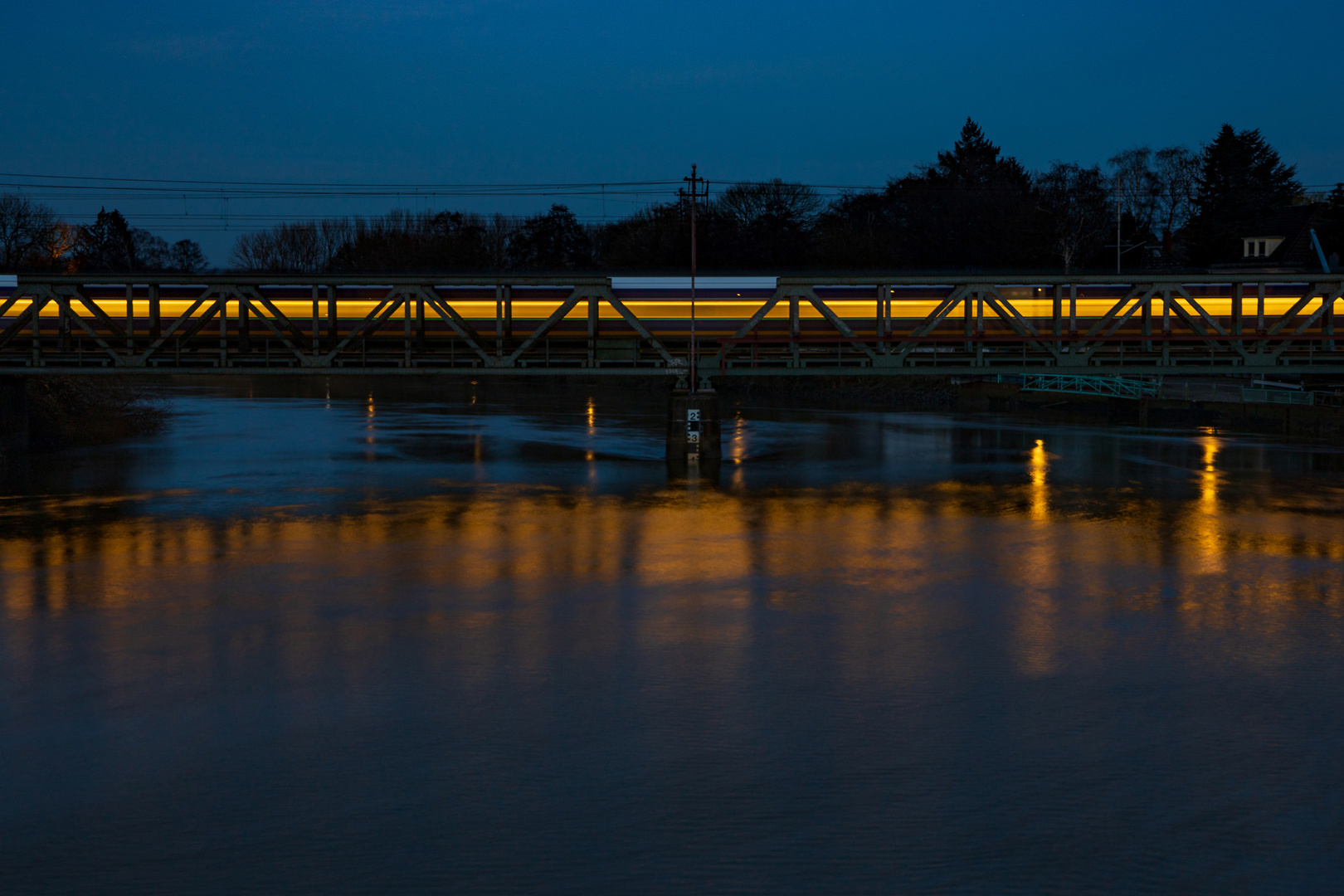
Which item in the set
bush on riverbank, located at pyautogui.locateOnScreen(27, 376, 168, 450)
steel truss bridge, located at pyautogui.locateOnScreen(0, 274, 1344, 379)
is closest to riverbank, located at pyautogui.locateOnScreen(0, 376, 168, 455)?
bush on riverbank, located at pyautogui.locateOnScreen(27, 376, 168, 450)

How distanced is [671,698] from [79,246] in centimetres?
15077

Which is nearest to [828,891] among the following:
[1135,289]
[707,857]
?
[707,857]

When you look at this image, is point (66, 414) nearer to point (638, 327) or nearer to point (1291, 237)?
point (638, 327)

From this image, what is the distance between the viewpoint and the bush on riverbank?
154ft

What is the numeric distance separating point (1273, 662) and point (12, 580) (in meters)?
19.0

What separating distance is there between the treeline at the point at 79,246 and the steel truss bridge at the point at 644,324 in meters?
50.4

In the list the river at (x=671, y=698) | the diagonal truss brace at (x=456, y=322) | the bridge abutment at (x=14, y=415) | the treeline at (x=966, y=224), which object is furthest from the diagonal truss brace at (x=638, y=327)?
the treeline at (x=966, y=224)

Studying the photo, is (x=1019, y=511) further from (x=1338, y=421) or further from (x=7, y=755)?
(x=1338, y=421)

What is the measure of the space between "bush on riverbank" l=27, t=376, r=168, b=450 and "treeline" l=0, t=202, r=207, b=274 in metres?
35.6

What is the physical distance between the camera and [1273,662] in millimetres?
14719

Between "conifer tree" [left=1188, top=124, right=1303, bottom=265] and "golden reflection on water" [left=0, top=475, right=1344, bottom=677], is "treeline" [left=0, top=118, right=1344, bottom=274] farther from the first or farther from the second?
"golden reflection on water" [left=0, top=475, right=1344, bottom=677]

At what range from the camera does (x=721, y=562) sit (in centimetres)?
2136

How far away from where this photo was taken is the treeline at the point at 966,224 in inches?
3728

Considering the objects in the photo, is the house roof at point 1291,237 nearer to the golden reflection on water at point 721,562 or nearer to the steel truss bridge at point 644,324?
the steel truss bridge at point 644,324
